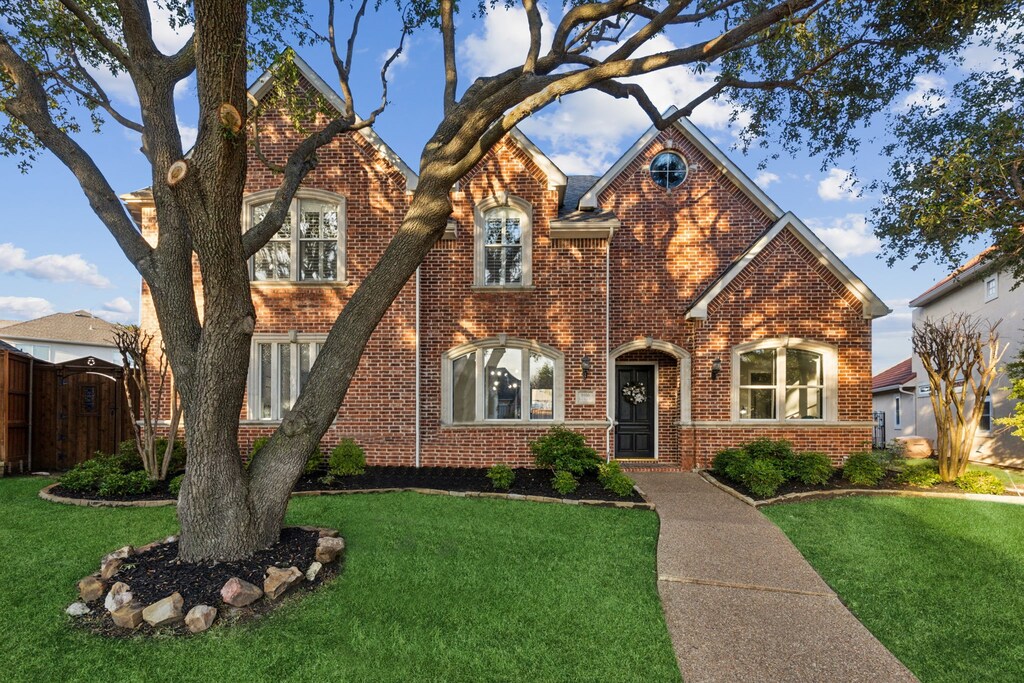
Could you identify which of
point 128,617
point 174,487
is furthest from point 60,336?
point 128,617

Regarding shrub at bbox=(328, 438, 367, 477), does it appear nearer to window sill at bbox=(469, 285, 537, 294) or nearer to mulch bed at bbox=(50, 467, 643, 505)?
mulch bed at bbox=(50, 467, 643, 505)

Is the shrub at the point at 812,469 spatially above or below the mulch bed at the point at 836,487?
above

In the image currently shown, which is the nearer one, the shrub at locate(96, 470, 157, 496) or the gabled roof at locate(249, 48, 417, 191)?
the shrub at locate(96, 470, 157, 496)

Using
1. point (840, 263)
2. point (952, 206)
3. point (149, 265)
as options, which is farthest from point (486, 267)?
point (952, 206)

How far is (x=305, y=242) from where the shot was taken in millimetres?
10453

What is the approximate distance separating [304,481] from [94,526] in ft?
9.56

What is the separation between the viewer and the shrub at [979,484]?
885cm

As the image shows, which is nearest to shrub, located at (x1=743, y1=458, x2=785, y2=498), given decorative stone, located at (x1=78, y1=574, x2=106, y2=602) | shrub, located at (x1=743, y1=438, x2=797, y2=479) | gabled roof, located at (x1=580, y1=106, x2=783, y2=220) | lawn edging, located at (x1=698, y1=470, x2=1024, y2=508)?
lawn edging, located at (x1=698, y1=470, x2=1024, y2=508)

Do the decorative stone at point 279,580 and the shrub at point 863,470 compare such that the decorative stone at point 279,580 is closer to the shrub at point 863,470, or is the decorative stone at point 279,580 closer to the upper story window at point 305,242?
the upper story window at point 305,242

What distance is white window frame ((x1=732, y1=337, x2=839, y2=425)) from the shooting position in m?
10.7

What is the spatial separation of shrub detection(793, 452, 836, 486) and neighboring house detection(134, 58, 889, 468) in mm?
1454

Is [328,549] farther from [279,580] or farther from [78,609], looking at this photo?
[78,609]

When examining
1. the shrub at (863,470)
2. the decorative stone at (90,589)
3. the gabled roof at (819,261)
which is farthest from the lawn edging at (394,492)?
the gabled roof at (819,261)

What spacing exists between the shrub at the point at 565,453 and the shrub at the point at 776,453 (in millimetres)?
3016
